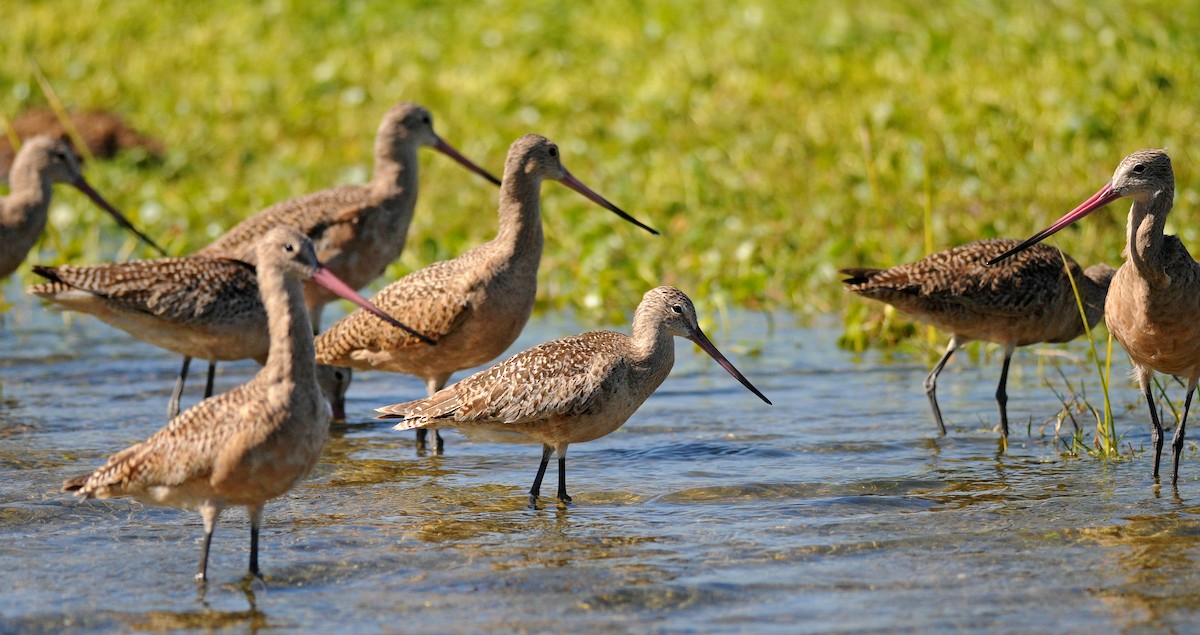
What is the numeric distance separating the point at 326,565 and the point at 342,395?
2.76m

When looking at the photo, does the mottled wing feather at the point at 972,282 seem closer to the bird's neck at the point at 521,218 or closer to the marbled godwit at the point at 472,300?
the marbled godwit at the point at 472,300

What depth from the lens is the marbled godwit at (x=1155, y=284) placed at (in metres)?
6.35

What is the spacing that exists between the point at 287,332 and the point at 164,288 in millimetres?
2698

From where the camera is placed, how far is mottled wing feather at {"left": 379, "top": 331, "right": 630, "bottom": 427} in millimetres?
6254

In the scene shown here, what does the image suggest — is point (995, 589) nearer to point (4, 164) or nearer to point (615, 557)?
point (615, 557)

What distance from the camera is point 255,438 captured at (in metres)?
5.22

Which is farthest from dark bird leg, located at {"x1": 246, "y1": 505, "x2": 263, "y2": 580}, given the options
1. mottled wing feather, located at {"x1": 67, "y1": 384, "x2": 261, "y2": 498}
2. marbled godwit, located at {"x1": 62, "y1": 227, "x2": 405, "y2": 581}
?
mottled wing feather, located at {"x1": 67, "y1": 384, "x2": 261, "y2": 498}

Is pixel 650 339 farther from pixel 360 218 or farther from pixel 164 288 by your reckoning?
pixel 360 218

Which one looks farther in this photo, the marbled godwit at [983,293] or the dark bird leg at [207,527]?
the marbled godwit at [983,293]

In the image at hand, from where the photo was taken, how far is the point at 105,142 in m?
13.9

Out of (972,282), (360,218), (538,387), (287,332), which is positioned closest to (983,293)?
(972,282)

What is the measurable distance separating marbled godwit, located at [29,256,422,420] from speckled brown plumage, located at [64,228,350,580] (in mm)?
2476

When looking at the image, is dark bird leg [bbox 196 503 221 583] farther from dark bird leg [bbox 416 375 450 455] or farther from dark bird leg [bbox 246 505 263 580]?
dark bird leg [bbox 416 375 450 455]

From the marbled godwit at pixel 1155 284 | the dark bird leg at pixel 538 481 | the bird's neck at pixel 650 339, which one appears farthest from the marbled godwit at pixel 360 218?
the marbled godwit at pixel 1155 284
